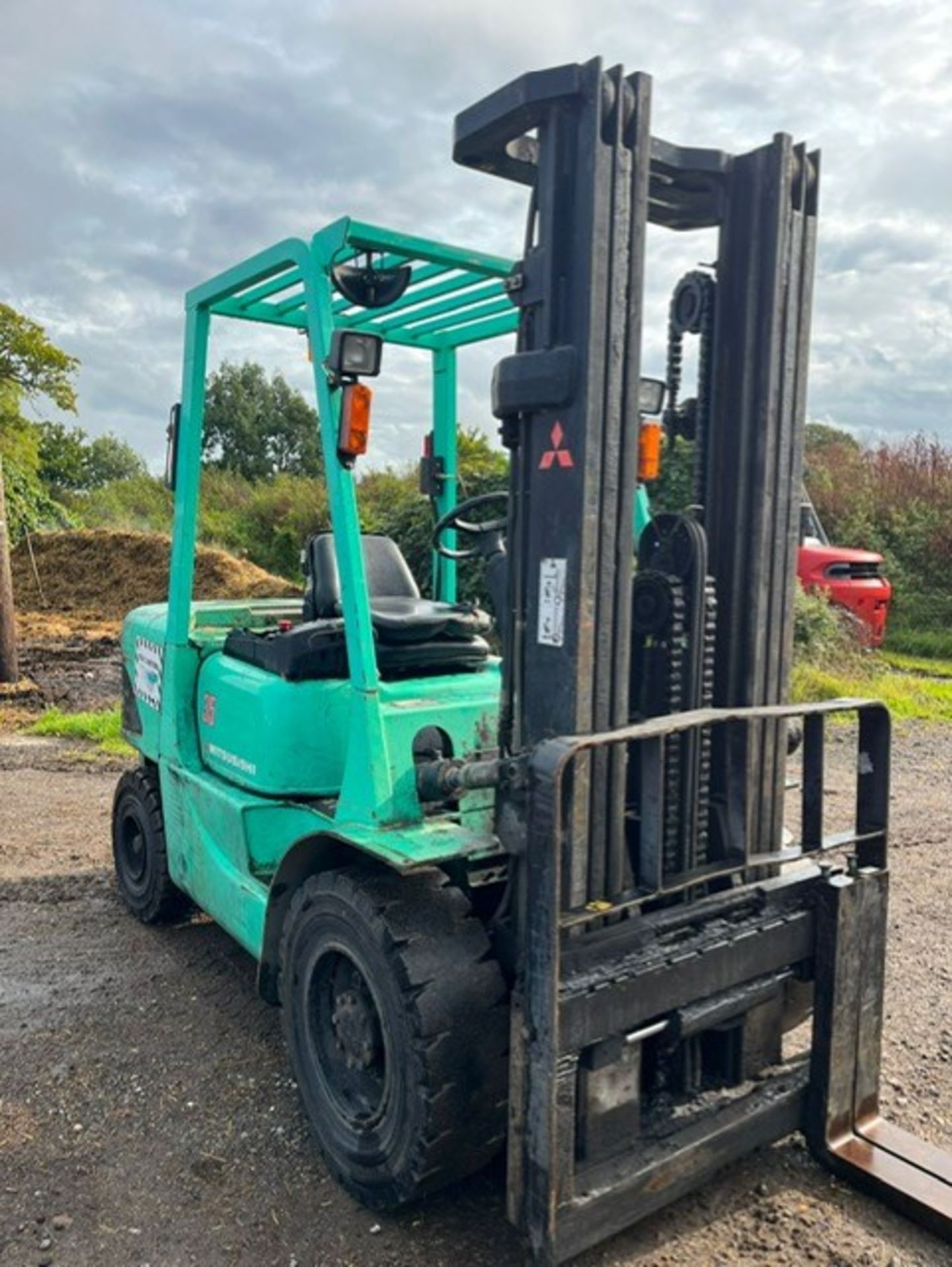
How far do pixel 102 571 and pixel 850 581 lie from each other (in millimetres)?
15517

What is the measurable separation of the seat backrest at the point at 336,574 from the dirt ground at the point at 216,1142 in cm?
167

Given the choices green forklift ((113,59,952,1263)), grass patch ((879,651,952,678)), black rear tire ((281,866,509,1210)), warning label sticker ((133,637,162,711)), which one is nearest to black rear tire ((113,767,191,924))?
warning label sticker ((133,637,162,711))

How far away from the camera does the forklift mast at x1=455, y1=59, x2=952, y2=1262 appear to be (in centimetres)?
267

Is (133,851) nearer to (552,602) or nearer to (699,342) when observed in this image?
(552,602)

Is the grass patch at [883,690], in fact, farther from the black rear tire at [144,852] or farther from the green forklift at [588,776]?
the green forklift at [588,776]

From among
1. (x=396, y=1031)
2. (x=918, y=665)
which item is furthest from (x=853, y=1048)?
(x=918, y=665)

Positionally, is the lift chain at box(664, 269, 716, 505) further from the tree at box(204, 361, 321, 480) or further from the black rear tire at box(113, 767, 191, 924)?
the tree at box(204, 361, 321, 480)

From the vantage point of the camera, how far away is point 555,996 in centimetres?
249

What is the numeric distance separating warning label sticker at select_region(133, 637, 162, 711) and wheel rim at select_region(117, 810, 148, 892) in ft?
2.16

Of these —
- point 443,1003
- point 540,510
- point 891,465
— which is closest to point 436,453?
point 540,510

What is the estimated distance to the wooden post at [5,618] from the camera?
12219 mm

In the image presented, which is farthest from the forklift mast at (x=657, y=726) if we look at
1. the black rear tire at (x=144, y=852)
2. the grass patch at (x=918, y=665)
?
the grass patch at (x=918, y=665)

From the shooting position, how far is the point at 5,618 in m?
12.3

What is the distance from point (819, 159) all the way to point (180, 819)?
3.53 meters
